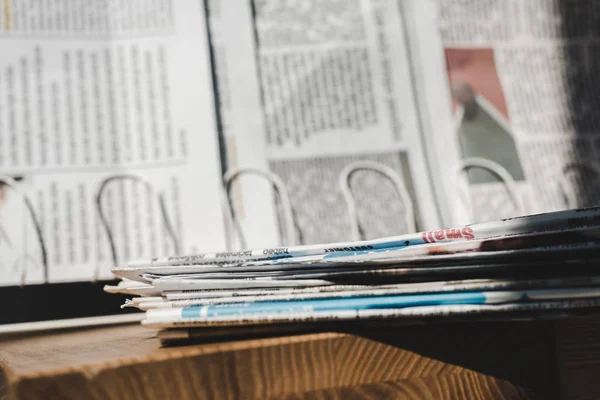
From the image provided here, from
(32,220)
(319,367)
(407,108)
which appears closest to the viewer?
(319,367)

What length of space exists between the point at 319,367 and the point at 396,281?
6cm

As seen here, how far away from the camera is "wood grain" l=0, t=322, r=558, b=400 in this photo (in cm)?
22

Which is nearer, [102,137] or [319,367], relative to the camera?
[319,367]

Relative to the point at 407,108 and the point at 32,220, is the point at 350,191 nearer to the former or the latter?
the point at 407,108

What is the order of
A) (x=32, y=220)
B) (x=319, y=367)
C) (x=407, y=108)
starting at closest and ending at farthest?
1. (x=319, y=367)
2. (x=32, y=220)
3. (x=407, y=108)

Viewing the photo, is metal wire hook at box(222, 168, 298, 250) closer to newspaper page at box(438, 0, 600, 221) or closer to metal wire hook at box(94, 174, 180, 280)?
metal wire hook at box(94, 174, 180, 280)

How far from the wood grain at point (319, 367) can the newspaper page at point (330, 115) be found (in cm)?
32

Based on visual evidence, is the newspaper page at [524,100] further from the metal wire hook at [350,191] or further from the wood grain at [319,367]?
the wood grain at [319,367]

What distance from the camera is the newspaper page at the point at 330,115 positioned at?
60 cm

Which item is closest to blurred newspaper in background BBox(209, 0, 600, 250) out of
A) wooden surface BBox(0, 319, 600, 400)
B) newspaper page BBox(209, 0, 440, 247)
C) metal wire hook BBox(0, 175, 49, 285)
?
newspaper page BBox(209, 0, 440, 247)

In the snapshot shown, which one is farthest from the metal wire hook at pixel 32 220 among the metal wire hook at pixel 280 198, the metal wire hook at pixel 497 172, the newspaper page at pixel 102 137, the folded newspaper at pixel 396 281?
the metal wire hook at pixel 497 172

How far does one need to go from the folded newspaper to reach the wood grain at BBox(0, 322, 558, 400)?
13mm

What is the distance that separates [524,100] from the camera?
67 cm

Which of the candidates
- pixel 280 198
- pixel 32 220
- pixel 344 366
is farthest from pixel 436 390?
pixel 32 220
